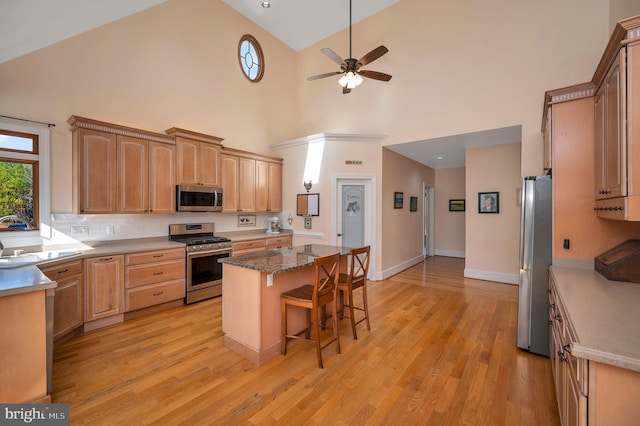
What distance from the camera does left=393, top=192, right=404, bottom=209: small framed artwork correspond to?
5.94 m

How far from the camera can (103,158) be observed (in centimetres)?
356

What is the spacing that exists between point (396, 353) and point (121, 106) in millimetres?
4905

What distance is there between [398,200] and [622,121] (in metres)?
4.33

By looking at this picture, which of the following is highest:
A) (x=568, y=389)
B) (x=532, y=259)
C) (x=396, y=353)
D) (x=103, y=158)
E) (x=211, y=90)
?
(x=211, y=90)

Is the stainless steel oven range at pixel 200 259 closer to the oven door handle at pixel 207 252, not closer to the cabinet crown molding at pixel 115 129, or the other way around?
the oven door handle at pixel 207 252

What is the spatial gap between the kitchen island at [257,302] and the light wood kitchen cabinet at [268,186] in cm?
283

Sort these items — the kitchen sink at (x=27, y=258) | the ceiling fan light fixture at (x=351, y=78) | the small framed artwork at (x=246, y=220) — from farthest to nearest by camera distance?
the small framed artwork at (x=246, y=220)
the ceiling fan light fixture at (x=351, y=78)
the kitchen sink at (x=27, y=258)

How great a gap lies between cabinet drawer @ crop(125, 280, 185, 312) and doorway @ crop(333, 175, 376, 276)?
116 inches

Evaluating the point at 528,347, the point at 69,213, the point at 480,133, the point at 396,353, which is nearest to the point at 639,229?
the point at 528,347

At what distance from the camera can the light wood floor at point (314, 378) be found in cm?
195

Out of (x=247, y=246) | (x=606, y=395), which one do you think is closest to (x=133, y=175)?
(x=247, y=246)

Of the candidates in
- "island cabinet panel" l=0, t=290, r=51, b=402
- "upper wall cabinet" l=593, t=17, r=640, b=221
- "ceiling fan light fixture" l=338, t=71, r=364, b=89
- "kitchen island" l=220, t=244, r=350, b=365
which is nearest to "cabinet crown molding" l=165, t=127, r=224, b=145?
"ceiling fan light fixture" l=338, t=71, r=364, b=89

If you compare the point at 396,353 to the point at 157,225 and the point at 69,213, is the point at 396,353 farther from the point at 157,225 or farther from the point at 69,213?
the point at 69,213

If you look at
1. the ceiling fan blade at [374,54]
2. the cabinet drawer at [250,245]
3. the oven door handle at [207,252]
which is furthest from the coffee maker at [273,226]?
the ceiling fan blade at [374,54]
